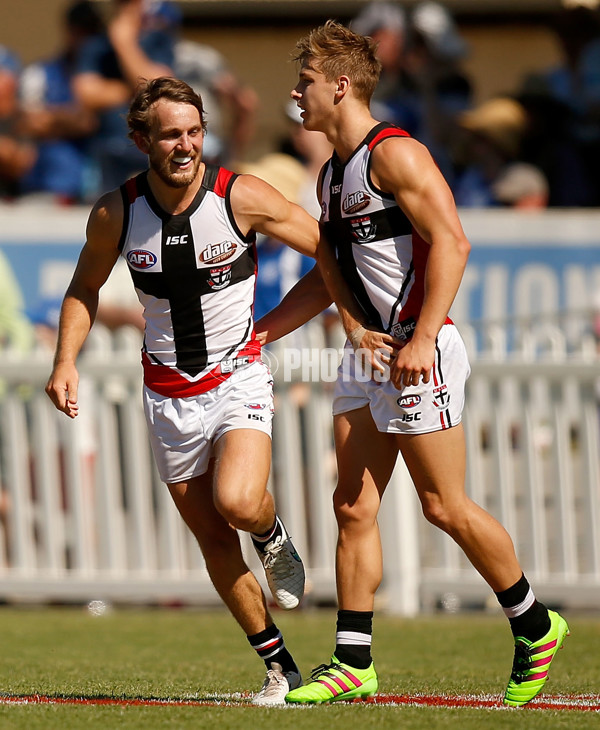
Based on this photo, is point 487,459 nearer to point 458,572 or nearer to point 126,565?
point 458,572

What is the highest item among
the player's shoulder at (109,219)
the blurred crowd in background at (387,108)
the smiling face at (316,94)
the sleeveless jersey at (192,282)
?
the blurred crowd in background at (387,108)

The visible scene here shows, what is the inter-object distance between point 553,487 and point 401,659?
2.08 meters

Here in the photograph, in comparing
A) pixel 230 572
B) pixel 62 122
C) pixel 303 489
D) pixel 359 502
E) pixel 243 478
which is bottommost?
pixel 303 489

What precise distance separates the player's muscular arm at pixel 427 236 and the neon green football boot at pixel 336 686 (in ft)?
3.76

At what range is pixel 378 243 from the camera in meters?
5.00

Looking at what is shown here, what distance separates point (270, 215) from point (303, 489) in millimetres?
3940

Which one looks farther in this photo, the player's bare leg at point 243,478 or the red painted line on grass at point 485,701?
the red painted line on grass at point 485,701

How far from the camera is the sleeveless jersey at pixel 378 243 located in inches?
195

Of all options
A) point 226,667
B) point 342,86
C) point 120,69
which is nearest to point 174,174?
point 342,86

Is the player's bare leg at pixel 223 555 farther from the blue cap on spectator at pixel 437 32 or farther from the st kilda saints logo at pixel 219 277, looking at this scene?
the blue cap on spectator at pixel 437 32

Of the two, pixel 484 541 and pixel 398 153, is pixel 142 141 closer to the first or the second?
pixel 398 153

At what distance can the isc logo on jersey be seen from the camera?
5012mm

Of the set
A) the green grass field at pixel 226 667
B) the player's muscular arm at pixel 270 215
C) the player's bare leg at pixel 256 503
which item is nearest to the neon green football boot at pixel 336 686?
the green grass field at pixel 226 667

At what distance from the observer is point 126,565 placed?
8.88 meters
